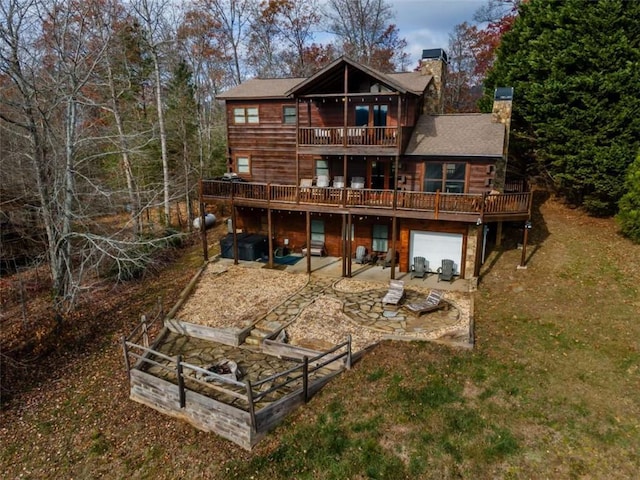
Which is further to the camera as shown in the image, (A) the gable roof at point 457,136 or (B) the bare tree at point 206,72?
(B) the bare tree at point 206,72

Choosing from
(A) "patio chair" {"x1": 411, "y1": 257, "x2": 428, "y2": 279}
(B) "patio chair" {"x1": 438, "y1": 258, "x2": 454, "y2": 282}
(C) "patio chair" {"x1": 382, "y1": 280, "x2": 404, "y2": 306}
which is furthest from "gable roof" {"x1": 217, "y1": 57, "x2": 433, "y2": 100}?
(C) "patio chair" {"x1": 382, "y1": 280, "x2": 404, "y2": 306}

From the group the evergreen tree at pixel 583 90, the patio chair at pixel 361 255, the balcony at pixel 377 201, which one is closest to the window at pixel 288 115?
the balcony at pixel 377 201

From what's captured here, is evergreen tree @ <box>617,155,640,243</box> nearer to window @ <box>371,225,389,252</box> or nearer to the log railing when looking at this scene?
window @ <box>371,225,389,252</box>

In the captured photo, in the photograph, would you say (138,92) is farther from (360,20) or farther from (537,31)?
(537,31)

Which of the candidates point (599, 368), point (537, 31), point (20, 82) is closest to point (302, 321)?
point (599, 368)

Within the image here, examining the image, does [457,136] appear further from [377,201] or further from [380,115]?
[377,201]

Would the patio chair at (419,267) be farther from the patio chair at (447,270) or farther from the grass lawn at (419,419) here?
the grass lawn at (419,419)

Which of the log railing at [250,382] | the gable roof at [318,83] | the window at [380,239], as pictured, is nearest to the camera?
the log railing at [250,382]
